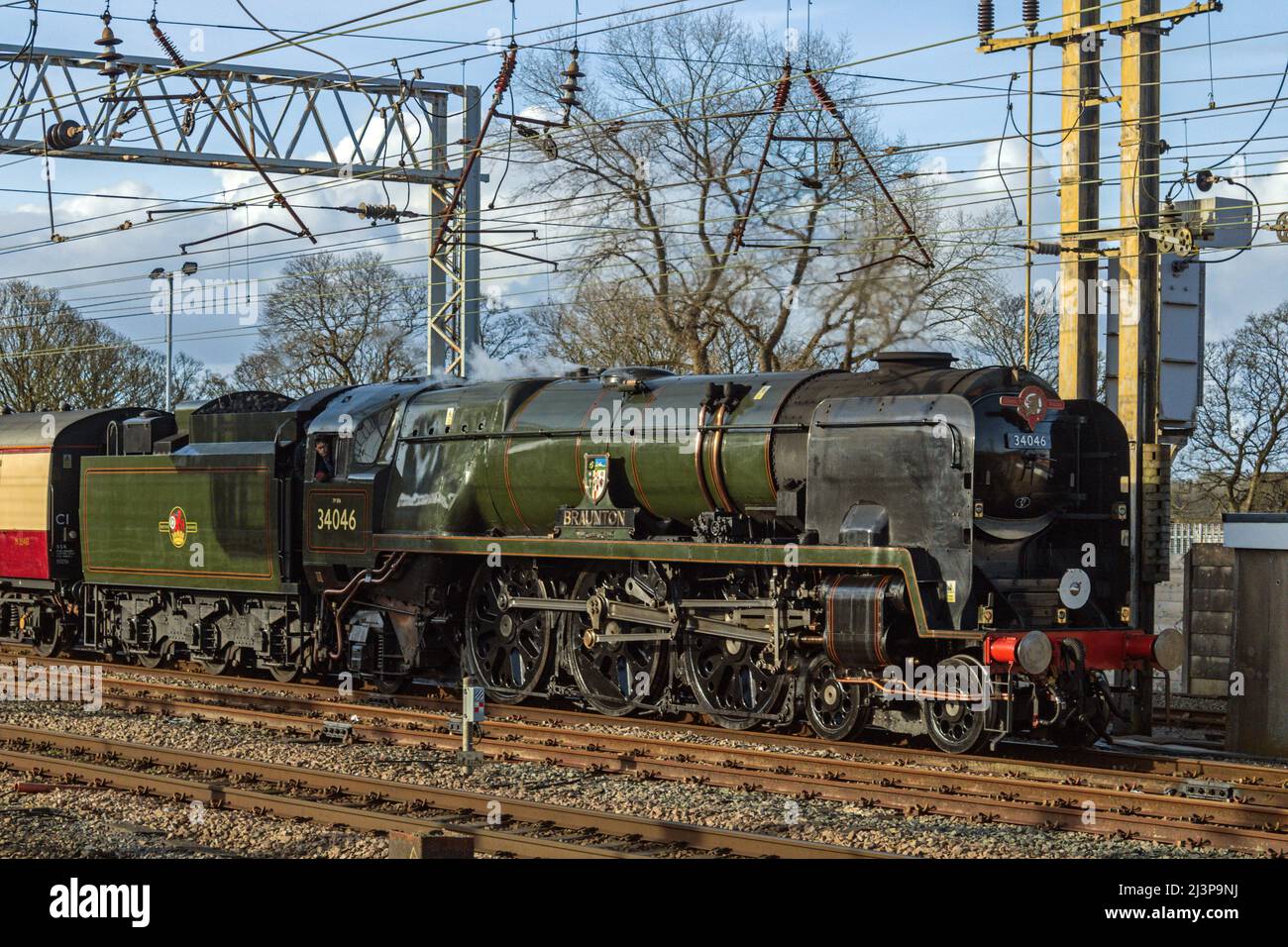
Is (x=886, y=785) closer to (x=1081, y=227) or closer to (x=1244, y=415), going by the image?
(x=1081, y=227)

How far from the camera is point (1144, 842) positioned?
380 inches

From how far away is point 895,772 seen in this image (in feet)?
38.8

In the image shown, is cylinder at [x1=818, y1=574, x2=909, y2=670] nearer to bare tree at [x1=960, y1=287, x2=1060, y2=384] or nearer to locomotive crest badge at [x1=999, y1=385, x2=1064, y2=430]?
locomotive crest badge at [x1=999, y1=385, x2=1064, y2=430]

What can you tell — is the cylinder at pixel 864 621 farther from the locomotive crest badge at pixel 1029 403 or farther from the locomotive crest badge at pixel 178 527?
the locomotive crest badge at pixel 178 527

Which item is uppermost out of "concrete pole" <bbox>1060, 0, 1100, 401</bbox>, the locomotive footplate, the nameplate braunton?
"concrete pole" <bbox>1060, 0, 1100, 401</bbox>

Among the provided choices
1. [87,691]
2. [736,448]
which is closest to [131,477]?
[87,691]

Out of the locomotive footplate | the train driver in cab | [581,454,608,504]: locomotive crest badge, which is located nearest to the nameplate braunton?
[581,454,608,504]: locomotive crest badge

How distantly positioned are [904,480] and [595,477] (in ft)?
11.9

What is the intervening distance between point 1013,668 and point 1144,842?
2.42 metres

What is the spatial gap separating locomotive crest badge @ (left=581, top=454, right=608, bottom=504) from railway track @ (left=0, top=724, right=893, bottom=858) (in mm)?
4445

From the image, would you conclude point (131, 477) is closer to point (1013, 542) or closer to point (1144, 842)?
point (1013, 542)

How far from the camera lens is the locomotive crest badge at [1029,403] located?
12.7 metres

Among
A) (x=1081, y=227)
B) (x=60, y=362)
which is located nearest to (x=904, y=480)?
(x=1081, y=227)

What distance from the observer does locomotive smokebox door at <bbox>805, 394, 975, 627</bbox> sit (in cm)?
1236
